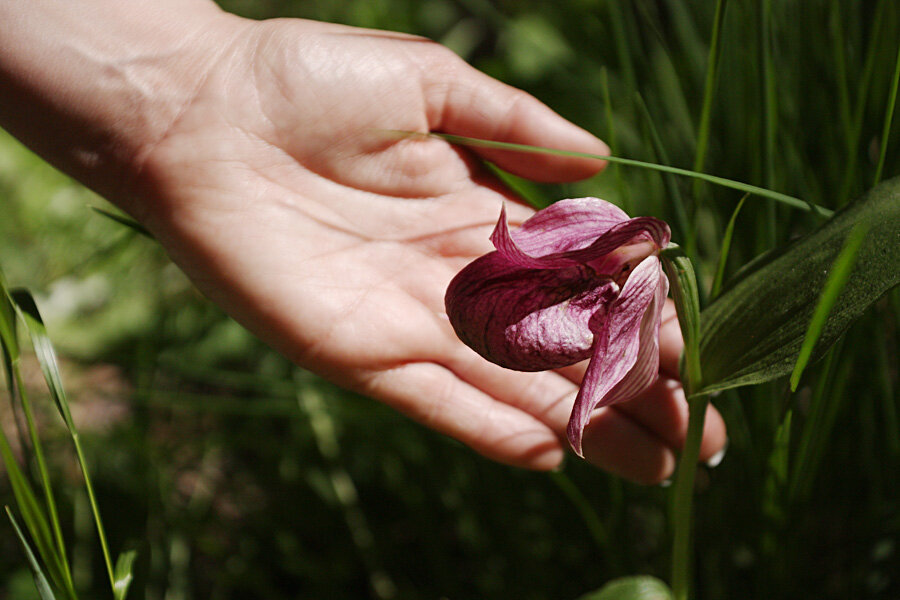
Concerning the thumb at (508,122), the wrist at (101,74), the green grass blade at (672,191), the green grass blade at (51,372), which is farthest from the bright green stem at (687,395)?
the wrist at (101,74)

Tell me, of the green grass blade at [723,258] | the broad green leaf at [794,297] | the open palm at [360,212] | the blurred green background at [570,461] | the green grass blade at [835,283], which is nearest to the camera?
the green grass blade at [835,283]

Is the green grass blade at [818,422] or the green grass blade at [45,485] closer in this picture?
the green grass blade at [45,485]

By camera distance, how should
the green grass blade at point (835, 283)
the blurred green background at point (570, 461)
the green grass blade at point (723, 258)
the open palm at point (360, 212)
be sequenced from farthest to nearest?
the open palm at point (360, 212), the blurred green background at point (570, 461), the green grass blade at point (723, 258), the green grass blade at point (835, 283)

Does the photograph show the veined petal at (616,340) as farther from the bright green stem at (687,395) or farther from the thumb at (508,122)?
the thumb at (508,122)

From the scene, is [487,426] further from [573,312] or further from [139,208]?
[139,208]

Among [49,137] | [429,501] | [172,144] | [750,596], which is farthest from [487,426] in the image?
[49,137]

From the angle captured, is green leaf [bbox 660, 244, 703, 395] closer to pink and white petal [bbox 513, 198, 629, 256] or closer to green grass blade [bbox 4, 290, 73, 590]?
pink and white petal [bbox 513, 198, 629, 256]

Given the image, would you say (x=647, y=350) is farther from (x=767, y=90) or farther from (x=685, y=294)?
(x=767, y=90)

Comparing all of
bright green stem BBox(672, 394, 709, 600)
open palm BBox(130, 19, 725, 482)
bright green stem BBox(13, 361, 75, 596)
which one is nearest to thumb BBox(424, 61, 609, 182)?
open palm BBox(130, 19, 725, 482)

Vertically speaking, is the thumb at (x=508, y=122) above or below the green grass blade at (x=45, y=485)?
above
